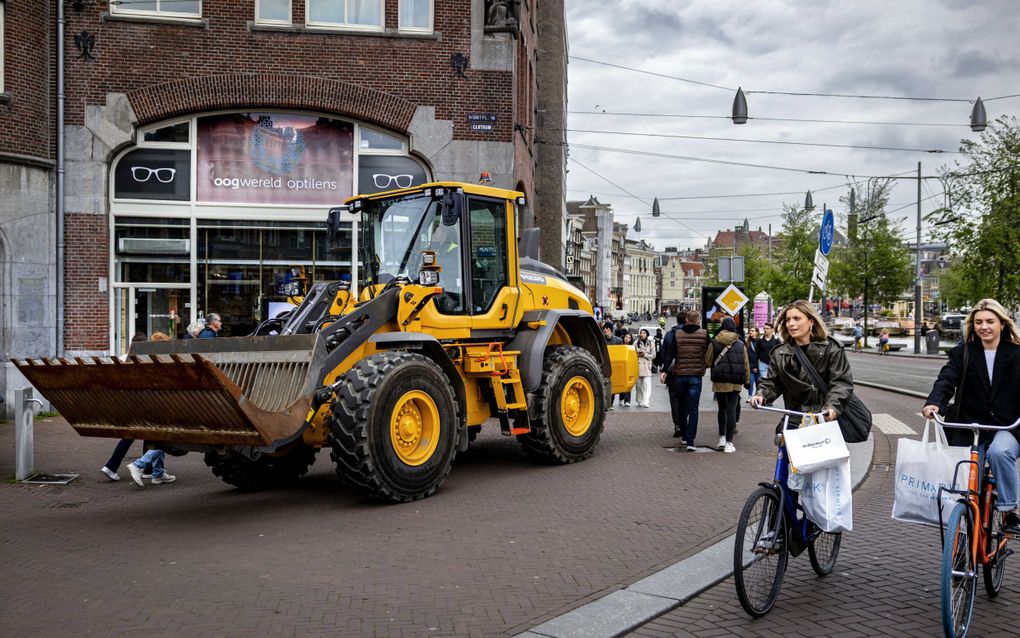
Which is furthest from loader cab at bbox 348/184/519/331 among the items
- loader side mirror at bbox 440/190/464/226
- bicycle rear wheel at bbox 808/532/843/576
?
bicycle rear wheel at bbox 808/532/843/576

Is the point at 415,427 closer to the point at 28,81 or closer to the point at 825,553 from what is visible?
the point at 825,553

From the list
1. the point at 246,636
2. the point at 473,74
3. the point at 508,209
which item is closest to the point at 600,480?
the point at 508,209

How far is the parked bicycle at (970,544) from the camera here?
447 cm

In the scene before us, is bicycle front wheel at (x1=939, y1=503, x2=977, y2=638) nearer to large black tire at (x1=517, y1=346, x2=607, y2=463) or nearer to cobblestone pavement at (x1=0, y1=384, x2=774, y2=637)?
cobblestone pavement at (x1=0, y1=384, x2=774, y2=637)

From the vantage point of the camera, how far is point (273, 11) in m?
16.6

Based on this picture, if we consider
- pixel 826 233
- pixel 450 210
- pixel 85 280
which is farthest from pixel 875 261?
pixel 450 210

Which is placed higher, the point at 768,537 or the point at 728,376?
the point at 728,376

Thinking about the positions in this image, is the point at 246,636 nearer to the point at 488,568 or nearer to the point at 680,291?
the point at 488,568

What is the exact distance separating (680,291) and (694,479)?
161 meters

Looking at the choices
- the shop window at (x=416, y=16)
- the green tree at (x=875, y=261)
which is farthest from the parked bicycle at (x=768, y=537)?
the green tree at (x=875, y=261)

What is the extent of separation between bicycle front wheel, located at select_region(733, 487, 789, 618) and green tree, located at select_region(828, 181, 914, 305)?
146 feet

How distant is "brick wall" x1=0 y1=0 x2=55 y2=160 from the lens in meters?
14.7

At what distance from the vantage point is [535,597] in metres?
5.43

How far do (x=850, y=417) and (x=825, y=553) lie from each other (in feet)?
3.04
